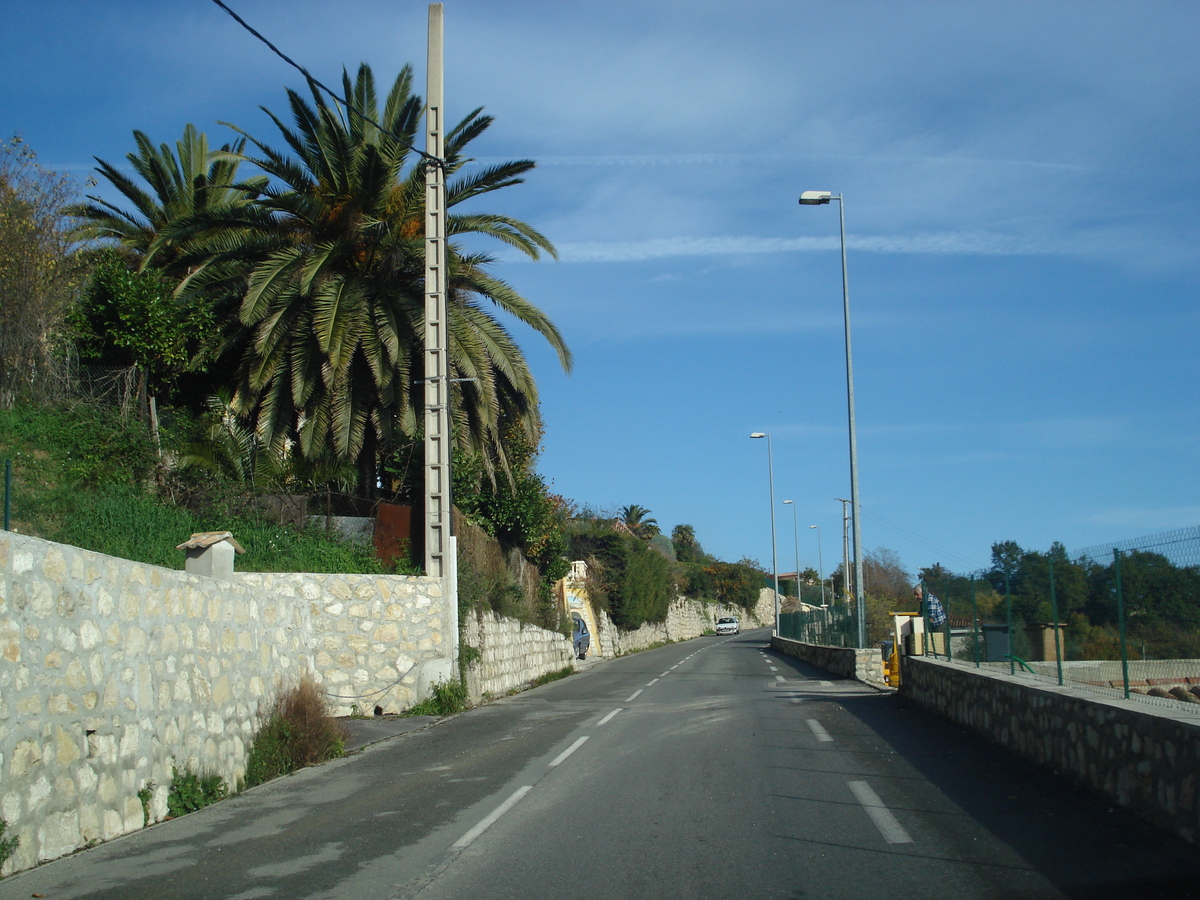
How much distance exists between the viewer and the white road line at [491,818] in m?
7.24

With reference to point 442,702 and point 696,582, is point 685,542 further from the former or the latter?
point 442,702

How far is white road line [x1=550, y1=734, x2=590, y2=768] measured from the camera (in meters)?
11.0

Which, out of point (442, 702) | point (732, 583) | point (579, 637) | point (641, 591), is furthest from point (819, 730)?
point (732, 583)

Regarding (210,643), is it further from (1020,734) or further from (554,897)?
(1020,734)

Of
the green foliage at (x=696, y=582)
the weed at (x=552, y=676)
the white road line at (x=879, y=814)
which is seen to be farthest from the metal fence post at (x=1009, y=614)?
the green foliage at (x=696, y=582)

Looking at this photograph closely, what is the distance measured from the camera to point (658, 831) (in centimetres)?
740

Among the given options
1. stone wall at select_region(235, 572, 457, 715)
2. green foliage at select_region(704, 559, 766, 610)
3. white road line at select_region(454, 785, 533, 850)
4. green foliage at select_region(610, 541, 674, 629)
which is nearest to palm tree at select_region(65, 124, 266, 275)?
stone wall at select_region(235, 572, 457, 715)

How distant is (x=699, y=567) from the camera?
92000 mm

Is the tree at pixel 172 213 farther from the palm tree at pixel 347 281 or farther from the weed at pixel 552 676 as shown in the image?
the weed at pixel 552 676

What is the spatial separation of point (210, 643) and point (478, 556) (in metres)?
11.9

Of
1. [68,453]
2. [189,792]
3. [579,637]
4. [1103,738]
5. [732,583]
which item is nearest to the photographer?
[1103,738]

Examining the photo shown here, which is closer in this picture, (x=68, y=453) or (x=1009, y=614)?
(x=1009, y=614)

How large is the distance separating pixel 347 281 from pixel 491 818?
46.0ft

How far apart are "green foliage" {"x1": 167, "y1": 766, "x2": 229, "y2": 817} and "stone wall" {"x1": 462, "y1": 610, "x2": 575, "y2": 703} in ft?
31.0
